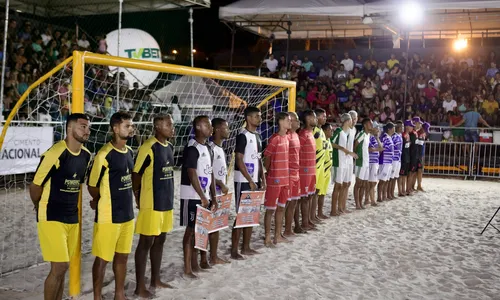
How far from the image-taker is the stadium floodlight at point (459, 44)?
21739 mm

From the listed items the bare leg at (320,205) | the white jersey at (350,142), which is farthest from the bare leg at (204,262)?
the white jersey at (350,142)

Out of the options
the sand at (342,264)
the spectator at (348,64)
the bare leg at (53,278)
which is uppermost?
the spectator at (348,64)

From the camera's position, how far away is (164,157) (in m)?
5.53

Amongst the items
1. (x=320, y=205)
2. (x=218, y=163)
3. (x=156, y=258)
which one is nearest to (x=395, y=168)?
(x=320, y=205)

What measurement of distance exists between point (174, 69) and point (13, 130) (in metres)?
4.17

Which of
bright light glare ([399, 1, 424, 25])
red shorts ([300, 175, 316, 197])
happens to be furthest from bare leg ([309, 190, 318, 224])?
bright light glare ([399, 1, 424, 25])

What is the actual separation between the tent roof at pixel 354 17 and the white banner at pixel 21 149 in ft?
30.8

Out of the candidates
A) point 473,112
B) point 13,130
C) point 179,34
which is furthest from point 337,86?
point 13,130

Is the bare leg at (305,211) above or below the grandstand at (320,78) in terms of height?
below

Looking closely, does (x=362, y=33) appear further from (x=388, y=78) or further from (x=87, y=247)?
(x=87, y=247)

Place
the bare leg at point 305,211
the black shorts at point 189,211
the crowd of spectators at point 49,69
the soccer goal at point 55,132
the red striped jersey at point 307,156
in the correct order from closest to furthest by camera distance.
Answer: the soccer goal at point 55,132 → the black shorts at point 189,211 → the red striped jersey at point 307,156 → the bare leg at point 305,211 → the crowd of spectators at point 49,69

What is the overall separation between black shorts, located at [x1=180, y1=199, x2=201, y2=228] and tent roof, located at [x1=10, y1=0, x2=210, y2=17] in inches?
330

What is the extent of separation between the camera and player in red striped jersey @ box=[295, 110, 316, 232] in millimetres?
8555

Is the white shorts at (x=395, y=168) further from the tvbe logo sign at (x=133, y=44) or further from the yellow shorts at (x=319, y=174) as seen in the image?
the tvbe logo sign at (x=133, y=44)
